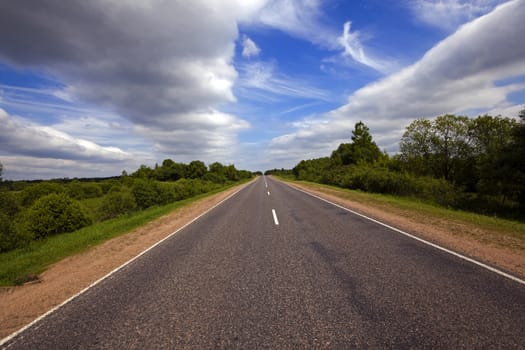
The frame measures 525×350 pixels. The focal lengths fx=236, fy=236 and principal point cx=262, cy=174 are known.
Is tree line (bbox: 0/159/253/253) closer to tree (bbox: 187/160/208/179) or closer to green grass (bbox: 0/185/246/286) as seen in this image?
green grass (bbox: 0/185/246/286)

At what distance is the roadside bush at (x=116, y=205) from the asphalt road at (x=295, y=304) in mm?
15386

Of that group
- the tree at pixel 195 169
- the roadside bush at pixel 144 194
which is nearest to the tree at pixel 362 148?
the roadside bush at pixel 144 194

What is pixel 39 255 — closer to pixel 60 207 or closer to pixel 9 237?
pixel 9 237

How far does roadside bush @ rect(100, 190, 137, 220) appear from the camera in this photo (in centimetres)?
1833

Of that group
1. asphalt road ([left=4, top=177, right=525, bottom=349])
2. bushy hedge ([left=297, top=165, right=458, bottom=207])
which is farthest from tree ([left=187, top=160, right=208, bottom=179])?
asphalt road ([left=4, top=177, right=525, bottom=349])

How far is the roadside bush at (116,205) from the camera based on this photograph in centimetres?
1833

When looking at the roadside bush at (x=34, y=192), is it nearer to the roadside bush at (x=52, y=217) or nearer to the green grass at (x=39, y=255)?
the roadside bush at (x=52, y=217)

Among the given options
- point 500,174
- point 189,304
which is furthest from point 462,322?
point 500,174

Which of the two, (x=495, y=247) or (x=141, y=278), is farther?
(x=495, y=247)

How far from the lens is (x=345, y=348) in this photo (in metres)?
2.49

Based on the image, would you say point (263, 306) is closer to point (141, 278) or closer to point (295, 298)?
point (295, 298)

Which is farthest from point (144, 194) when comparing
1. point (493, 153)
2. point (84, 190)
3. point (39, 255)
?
point (84, 190)

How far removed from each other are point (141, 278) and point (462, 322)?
5.07m

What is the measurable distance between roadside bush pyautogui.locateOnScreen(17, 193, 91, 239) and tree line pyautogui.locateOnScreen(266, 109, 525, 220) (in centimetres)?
2587
